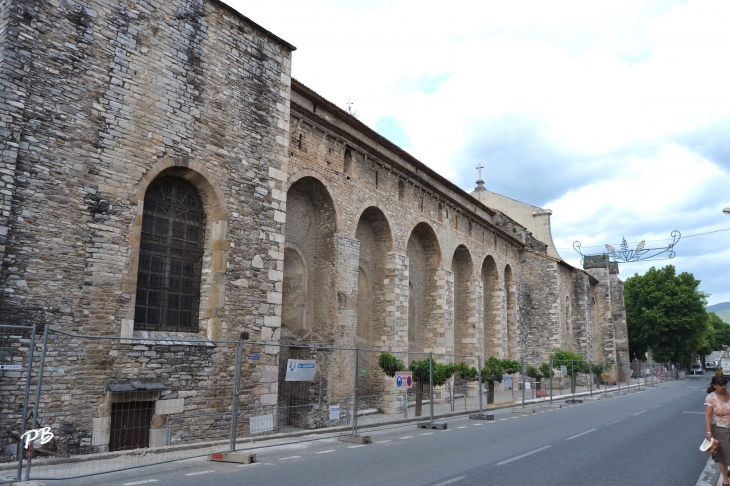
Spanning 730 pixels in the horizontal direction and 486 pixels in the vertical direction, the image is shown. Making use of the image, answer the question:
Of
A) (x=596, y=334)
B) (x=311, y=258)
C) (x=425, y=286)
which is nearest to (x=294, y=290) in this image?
(x=311, y=258)

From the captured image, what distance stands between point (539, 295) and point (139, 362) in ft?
93.8

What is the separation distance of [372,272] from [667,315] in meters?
43.9

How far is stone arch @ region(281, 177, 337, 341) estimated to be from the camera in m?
15.7

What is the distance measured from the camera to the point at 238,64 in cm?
1224

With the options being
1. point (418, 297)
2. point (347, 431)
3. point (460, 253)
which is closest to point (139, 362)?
point (347, 431)

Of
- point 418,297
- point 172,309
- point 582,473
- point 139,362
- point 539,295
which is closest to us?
point 582,473

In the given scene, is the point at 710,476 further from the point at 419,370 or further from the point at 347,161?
the point at 347,161

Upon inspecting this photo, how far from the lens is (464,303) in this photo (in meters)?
26.3

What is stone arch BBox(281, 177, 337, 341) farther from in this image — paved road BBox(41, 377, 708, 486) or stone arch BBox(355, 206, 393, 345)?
paved road BBox(41, 377, 708, 486)

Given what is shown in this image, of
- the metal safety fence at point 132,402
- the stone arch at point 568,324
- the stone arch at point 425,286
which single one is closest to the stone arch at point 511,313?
the stone arch at point 568,324

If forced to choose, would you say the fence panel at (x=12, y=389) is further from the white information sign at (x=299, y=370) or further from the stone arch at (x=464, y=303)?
the stone arch at (x=464, y=303)

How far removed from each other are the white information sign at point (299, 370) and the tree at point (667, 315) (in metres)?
50.2

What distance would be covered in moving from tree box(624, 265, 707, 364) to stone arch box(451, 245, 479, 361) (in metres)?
34.4

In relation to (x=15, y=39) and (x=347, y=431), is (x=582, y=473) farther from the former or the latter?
(x=15, y=39)
